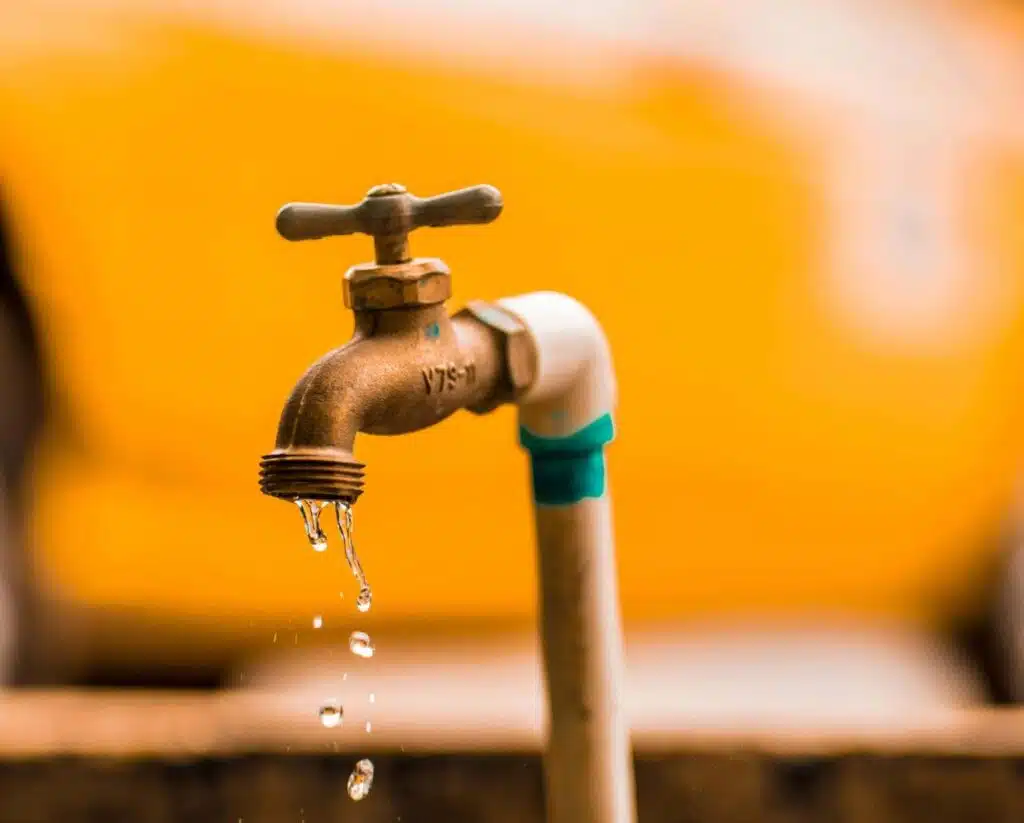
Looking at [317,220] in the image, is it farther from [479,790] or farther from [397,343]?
[479,790]

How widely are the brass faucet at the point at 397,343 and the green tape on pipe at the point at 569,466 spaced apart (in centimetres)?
5

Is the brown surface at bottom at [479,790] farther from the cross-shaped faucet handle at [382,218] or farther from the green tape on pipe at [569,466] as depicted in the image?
the cross-shaped faucet handle at [382,218]

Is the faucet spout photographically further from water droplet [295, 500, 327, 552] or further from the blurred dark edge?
the blurred dark edge

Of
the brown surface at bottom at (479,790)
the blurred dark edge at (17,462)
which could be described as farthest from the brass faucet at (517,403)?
the blurred dark edge at (17,462)

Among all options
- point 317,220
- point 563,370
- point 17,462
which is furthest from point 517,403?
point 17,462

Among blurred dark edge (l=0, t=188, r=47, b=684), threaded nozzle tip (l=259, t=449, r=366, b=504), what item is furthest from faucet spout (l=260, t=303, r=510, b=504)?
blurred dark edge (l=0, t=188, r=47, b=684)

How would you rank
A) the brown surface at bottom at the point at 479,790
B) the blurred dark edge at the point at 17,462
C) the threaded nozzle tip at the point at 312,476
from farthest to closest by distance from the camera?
the blurred dark edge at the point at 17,462, the brown surface at bottom at the point at 479,790, the threaded nozzle tip at the point at 312,476

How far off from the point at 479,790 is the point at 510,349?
0.43 metres

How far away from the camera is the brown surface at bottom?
36.8 inches

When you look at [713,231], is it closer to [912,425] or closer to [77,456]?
[912,425]

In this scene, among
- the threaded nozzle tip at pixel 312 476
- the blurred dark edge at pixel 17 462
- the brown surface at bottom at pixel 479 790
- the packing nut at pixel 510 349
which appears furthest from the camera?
the blurred dark edge at pixel 17 462

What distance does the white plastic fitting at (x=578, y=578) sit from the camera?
68cm

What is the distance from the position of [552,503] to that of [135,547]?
81cm

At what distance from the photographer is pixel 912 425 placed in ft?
4.48
